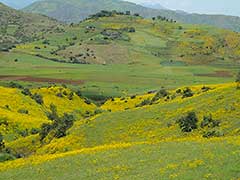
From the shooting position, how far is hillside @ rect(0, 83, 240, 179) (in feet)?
108

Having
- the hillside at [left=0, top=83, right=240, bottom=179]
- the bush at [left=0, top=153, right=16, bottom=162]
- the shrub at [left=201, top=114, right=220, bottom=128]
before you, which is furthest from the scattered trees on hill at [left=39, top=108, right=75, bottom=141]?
the shrub at [left=201, top=114, right=220, bottom=128]

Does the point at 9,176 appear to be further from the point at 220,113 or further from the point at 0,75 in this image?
the point at 0,75

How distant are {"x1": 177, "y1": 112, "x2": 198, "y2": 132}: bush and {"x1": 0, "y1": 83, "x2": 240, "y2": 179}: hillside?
533mm

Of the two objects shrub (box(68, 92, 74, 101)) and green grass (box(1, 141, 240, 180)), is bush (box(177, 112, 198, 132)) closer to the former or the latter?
green grass (box(1, 141, 240, 180))

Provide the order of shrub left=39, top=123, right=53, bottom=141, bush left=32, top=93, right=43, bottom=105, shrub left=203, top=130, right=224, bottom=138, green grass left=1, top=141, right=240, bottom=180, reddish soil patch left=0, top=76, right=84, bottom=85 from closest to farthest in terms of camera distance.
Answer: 1. green grass left=1, top=141, right=240, bottom=180
2. shrub left=203, top=130, right=224, bottom=138
3. shrub left=39, top=123, right=53, bottom=141
4. bush left=32, top=93, right=43, bottom=105
5. reddish soil patch left=0, top=76, right=84, bottom=85

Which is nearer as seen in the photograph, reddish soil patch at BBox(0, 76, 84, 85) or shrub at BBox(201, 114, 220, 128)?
shrub at BBox(201, 114, 220, 128)

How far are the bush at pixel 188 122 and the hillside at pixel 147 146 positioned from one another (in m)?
0.53

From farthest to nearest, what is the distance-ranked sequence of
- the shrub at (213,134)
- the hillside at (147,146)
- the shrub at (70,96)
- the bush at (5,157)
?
1. the shrub at (70,96)
2. the bush at (5,157)
3. the shrub at (213,134)
4. the hillside at (147,146)

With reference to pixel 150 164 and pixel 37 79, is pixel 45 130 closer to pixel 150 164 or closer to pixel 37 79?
pixel 150 164

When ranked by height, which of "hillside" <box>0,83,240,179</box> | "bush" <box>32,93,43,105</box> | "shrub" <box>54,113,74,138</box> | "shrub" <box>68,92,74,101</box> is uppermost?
"hillside" <box>0,83,240,179</box>

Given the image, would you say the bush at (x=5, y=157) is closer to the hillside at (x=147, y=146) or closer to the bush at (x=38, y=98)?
the hillside at (x=147, y=146)

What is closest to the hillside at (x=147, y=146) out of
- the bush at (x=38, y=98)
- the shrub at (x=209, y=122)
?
the shrub at (x=209, y=122)

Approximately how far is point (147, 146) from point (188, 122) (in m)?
9.20

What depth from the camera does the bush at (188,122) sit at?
166ft
